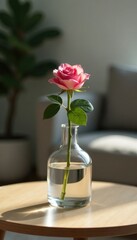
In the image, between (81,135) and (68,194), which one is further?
(81,135)

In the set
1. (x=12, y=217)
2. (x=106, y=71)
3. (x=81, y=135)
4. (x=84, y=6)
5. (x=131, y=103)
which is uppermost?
(x=84, y=6)

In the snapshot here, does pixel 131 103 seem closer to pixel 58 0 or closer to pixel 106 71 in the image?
pixel 106 71

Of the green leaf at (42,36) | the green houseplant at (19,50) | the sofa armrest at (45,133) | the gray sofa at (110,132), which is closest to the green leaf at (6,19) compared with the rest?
the green houseplant at (19,50)

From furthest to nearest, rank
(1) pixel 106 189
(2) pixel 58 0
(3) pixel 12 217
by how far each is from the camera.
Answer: (2) pixel 58 0
(1) pixel 106 189
(3) pixel 12 217

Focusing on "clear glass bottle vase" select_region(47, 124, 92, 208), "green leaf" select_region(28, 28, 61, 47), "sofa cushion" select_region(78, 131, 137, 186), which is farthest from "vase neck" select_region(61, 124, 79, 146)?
"green leaf" select_region(28, 28, 61, 47)

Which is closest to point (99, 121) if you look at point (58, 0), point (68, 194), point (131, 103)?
point (131, 103)

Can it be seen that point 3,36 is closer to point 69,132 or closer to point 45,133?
point 45,133

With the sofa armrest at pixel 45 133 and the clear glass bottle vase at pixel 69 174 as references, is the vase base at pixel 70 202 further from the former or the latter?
the sofa armrest at pixel 45 133
